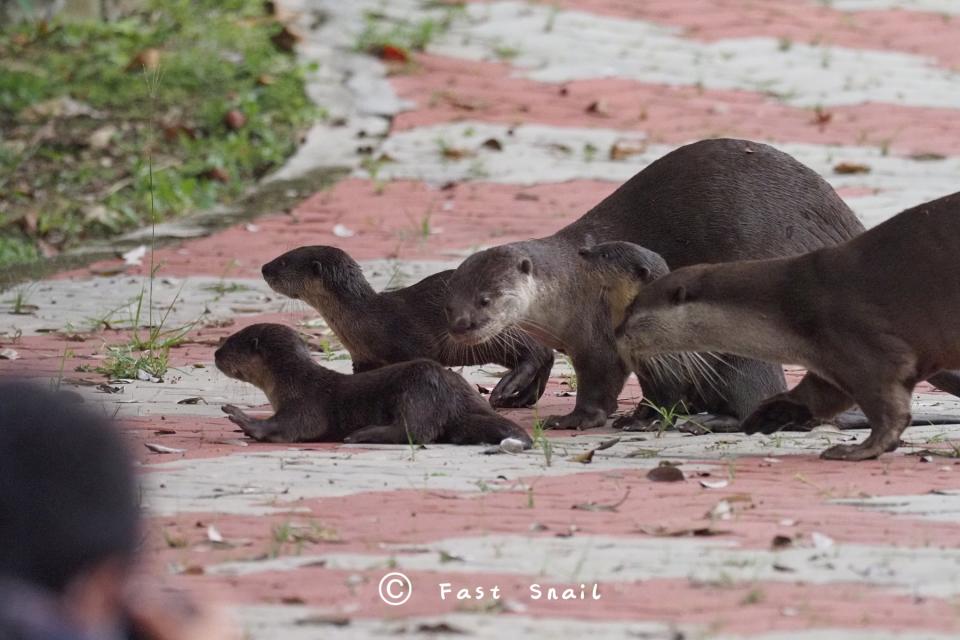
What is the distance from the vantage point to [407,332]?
596 cm

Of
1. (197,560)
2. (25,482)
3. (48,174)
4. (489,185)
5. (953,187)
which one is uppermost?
(25,482)

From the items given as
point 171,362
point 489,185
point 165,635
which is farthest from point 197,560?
point 489,185

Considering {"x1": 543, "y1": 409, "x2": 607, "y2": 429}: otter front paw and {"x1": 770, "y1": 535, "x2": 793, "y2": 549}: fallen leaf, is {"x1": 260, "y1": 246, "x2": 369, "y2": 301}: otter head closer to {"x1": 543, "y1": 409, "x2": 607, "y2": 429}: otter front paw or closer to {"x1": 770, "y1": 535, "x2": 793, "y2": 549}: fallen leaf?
{"x1": 543, "y1": 409, "x2": 607, "y2": 429}: otter front paw

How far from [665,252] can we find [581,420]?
637 mm

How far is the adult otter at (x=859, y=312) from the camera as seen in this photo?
191 inches

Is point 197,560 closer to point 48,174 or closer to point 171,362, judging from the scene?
point 171,362

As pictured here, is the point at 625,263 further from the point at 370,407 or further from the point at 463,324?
the point at 370,407

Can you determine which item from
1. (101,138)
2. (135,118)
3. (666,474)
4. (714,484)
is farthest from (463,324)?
(135,118)

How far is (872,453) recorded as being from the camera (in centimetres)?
486

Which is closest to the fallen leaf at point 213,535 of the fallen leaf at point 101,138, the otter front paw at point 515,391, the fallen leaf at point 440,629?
the fallen leaf at point 440,629

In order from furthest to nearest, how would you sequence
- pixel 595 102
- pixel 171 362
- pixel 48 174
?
pixel 595 102 < pixel 48 174 < pixel 171 362

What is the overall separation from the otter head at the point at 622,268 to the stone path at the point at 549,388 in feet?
1.59

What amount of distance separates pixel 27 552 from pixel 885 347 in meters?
3.46

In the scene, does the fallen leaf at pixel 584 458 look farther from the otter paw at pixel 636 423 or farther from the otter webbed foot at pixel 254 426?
the otter webbed foot at pixel 254 426
